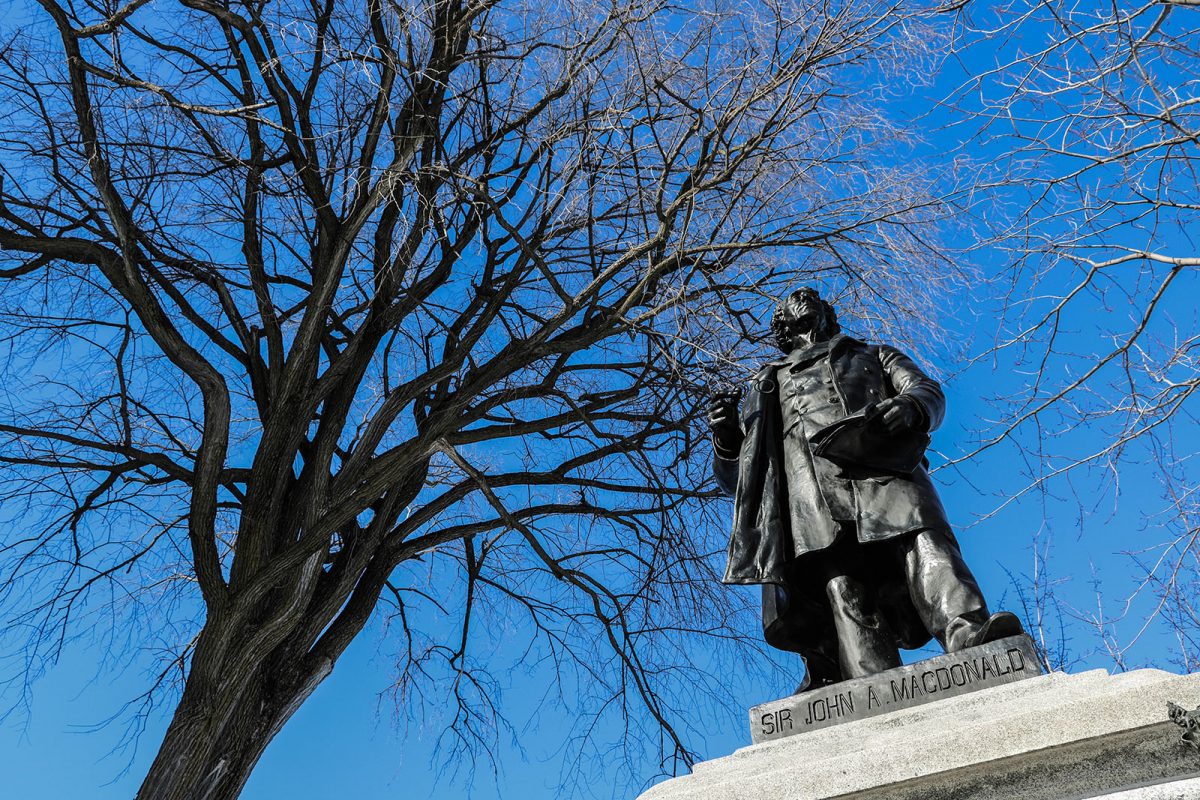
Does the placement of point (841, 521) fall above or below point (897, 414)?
below

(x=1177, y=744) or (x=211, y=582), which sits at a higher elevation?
(x=211, y=582)

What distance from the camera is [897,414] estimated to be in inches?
153

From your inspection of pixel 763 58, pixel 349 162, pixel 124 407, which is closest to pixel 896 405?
pixel 763 58

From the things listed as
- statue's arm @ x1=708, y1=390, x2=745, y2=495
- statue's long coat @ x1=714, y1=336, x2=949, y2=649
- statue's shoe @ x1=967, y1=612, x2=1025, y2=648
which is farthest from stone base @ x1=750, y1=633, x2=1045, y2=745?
statue's arm @ x1=708, y1=390, x2=745, y2=495

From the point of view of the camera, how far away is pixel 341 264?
26.4 feet

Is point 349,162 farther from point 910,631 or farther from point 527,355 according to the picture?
point 910,631

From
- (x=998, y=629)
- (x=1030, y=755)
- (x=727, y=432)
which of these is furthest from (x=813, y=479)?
(x=1030, y=755)

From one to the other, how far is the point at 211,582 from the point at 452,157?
4.14 m

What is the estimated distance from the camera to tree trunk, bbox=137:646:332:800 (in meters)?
6.69

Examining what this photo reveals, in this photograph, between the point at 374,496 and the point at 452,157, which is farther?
the point at 452,157

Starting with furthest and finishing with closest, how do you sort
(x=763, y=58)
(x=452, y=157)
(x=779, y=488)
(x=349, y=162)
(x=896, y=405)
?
(x=452, y=157) < (x=349, y=162) < (x=763, y=58) < (x=779, y=488) < (x=896, y=405)

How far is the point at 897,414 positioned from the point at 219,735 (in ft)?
17.2

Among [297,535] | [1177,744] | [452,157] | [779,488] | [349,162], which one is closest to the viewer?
[1177,744]

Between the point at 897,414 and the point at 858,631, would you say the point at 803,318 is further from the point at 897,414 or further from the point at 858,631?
the point at 858,631
